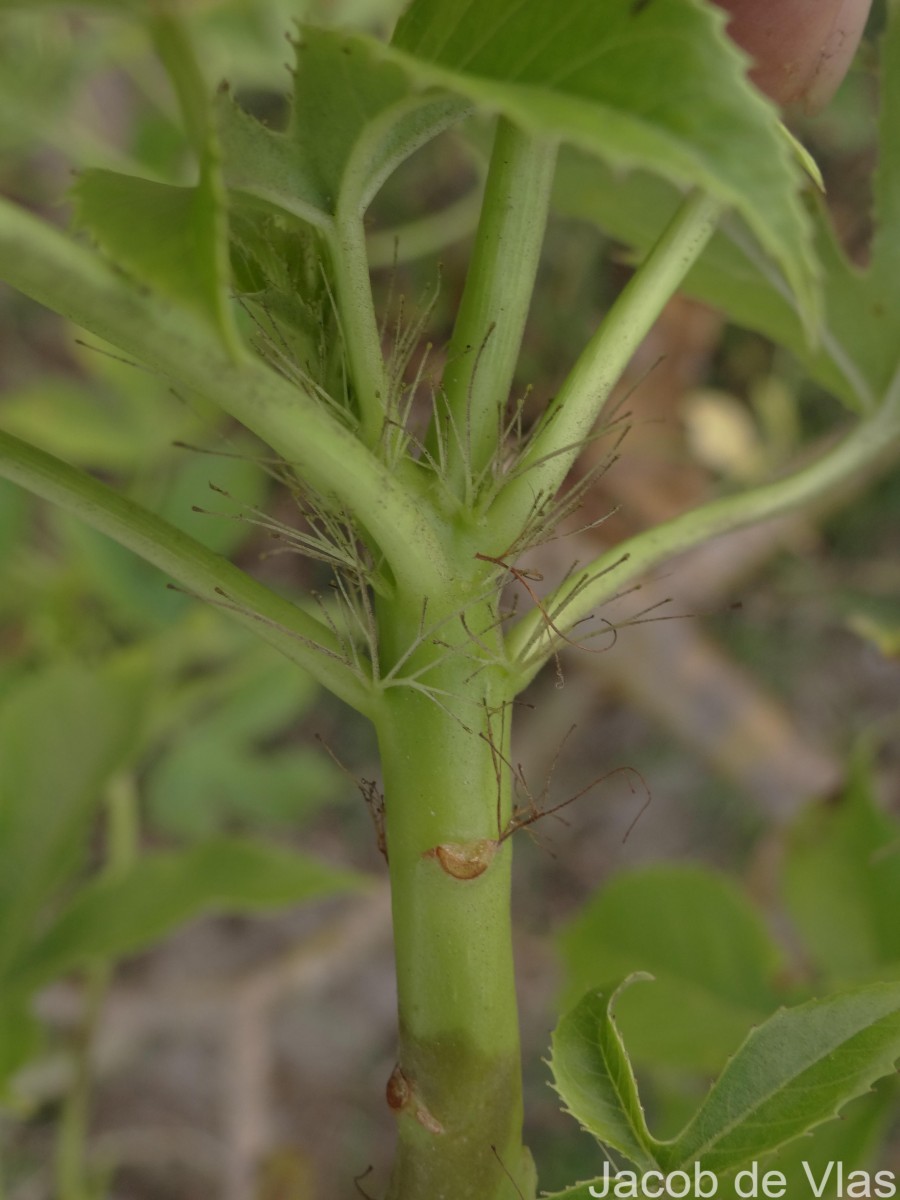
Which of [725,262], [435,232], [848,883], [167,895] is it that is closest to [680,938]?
[848,883]

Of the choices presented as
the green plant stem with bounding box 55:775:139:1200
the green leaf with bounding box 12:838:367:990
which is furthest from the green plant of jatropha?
the green plant stem with bounding box 55:775:139:1200

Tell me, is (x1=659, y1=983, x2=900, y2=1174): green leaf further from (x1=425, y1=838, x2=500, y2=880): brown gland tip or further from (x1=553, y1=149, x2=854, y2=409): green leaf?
(x1=553, y1=149, x2=854, y2=409): green leaf

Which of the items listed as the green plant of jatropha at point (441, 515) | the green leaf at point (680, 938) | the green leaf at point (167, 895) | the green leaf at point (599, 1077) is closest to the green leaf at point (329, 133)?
the green plant of jatropha at point (441, 515)

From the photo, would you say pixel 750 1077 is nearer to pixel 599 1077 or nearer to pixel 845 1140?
pixel 599 1077

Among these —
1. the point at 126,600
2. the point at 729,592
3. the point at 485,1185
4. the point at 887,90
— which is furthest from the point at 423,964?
the point at 729,592

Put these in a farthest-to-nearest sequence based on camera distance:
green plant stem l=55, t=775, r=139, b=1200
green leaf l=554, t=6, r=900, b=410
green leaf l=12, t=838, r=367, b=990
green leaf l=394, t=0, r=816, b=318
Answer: green plant stem l=55, t=775, r=139, b=1200, green leaf l=12, t=838, r=367, b=990, green leaf l=554, t=6, r=900, b=410, green leaf l=394, t=0, r=816, b=318

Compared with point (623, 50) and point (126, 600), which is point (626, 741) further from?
point (623, 50)
